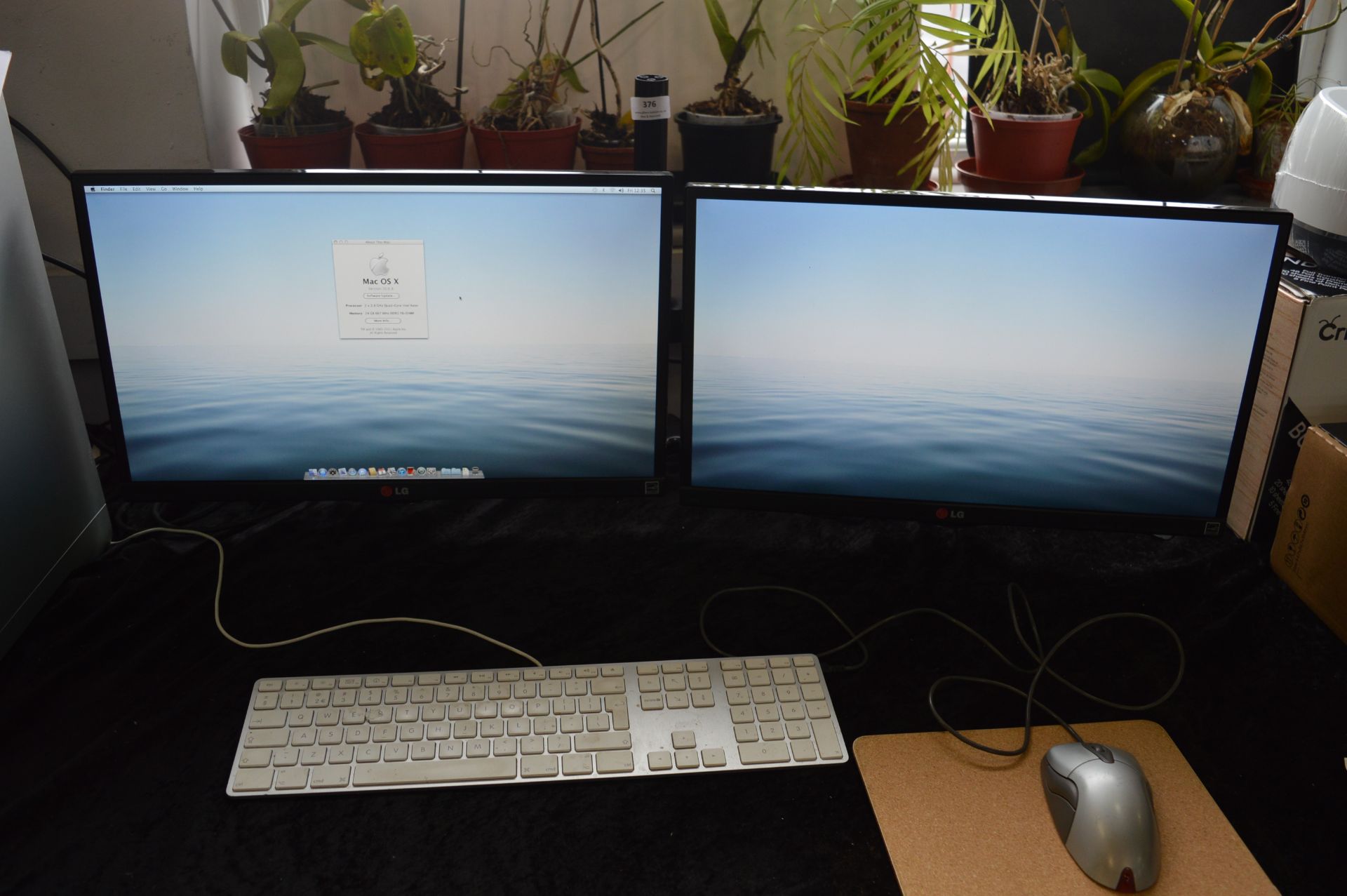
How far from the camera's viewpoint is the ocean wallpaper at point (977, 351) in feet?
2.80

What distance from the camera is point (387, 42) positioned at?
112 centimetres

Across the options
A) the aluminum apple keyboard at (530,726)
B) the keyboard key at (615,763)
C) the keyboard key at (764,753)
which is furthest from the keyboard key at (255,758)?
the keyboard key at (764,753)

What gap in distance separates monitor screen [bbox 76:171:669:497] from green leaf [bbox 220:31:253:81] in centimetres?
36

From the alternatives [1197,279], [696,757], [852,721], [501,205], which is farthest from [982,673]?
[501,205]

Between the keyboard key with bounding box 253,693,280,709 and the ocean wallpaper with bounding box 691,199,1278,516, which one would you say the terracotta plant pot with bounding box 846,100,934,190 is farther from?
the keyboard key with bounding box 253,693,280,709

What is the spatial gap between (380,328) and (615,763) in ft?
1.47

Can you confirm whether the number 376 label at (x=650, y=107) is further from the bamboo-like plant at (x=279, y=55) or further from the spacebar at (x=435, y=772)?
the spacebar at (x=435, y=772)

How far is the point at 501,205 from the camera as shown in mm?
875

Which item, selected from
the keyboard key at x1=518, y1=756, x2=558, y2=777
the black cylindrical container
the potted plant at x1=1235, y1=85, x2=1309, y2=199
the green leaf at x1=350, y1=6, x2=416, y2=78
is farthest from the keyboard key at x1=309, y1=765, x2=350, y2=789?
the potted plant at x1=1235, y1=85, x2=1309, y2=199

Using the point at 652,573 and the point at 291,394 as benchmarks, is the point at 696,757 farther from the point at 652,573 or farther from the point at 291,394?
the point at 291,394

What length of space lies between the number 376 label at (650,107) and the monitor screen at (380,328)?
0.30 metres

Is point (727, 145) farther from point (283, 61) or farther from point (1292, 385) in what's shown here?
point (1292, 385)

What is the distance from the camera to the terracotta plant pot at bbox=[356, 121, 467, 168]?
123 centimetres

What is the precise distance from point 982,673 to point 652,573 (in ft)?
1.14
